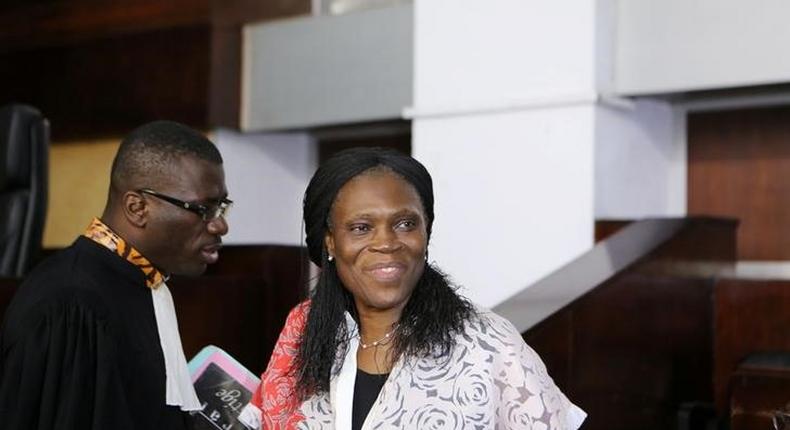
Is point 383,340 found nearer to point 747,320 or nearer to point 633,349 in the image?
point 633,349

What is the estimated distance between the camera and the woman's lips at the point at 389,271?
184 centimetres

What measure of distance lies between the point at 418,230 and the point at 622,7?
3.25 meters

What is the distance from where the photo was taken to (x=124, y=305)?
2.18 metres

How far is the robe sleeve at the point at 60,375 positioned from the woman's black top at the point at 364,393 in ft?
1.53

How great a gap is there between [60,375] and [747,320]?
2844 mm

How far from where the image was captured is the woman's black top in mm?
1823

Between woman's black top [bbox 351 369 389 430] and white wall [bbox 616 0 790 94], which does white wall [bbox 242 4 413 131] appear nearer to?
white wall [bbox 616 0 790 94]

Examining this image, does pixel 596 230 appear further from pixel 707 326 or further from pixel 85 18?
pixel 85 18

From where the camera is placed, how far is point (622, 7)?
4848mm

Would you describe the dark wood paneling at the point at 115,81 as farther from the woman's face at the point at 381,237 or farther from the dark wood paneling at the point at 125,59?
the woman's face at the point at 381,237

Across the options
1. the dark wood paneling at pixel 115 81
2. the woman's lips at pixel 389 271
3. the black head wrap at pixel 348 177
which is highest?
the dark wood paneling at pixel 115 81

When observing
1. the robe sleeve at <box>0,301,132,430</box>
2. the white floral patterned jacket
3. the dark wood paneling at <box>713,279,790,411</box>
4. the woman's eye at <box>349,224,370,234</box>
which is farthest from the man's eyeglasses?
the dark wood paneling at <box>713,279,790,411</box>

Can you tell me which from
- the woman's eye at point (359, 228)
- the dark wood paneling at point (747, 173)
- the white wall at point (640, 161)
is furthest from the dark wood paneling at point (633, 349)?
the woman's eye at point (359, 228)

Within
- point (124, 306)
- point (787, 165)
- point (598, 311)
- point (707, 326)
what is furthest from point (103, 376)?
point (787, 165)
